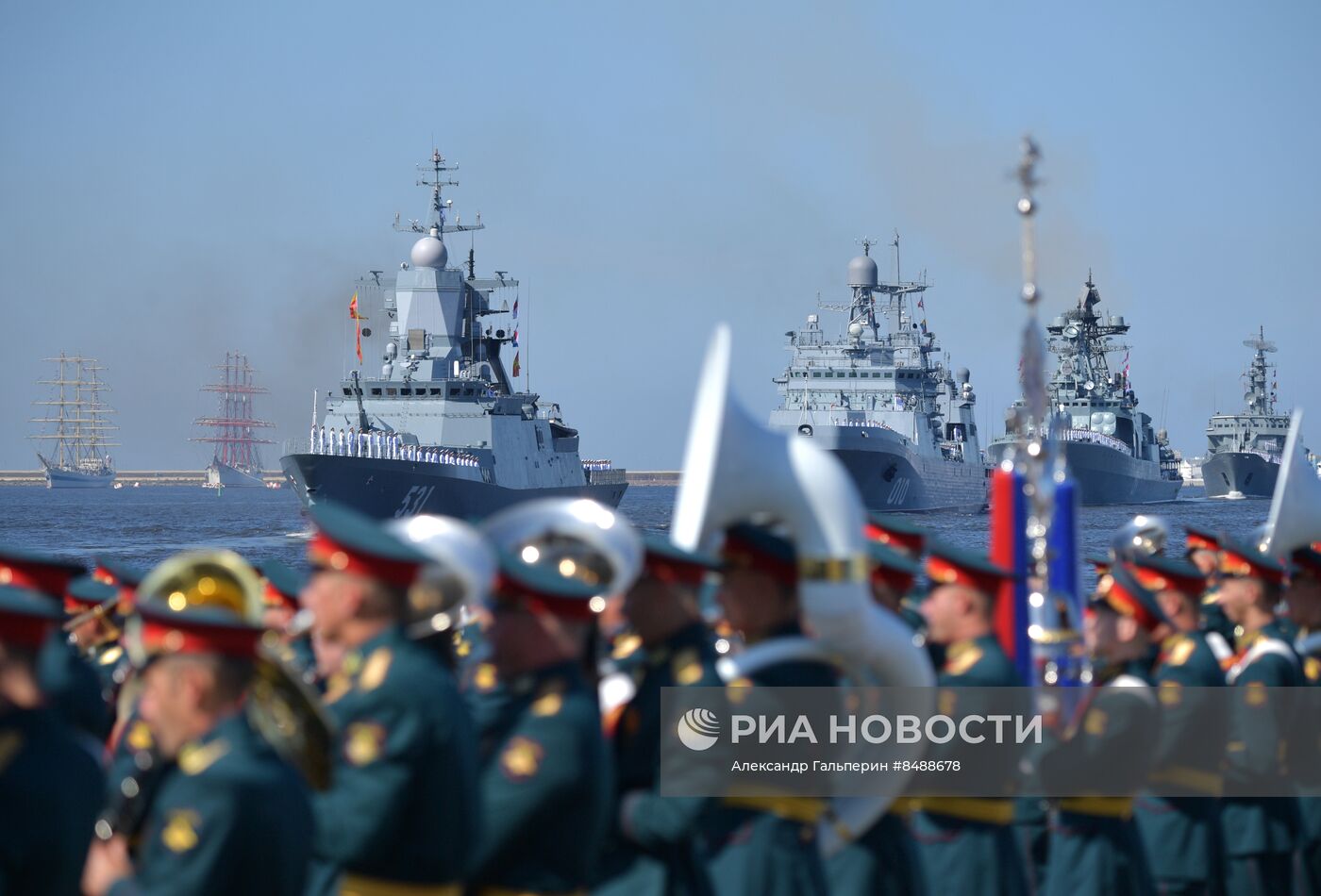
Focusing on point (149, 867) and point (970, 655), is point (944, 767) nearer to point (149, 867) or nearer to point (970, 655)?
point (970, 655)

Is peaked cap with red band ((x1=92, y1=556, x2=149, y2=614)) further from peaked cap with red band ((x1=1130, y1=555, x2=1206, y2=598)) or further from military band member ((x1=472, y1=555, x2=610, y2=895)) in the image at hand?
peaked cap with red band ((x1=1130, y1=555, x2=1206, y2=598))

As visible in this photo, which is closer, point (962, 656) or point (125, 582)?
point (962, 656)

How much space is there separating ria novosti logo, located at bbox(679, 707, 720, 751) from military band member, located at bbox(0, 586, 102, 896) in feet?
5.19

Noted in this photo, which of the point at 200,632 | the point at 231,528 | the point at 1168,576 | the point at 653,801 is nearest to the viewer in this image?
the point at 200,632

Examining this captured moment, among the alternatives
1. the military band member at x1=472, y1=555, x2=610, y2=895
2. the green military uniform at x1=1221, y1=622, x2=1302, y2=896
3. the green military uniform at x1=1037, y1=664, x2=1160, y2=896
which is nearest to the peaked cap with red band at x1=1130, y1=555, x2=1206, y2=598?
the green military uniform at x1=1221, y1=622, x2=1302, y2=896

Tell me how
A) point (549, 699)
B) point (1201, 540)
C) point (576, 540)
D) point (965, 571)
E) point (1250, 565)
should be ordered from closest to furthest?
1. point (549, 699)
2. point (576, 540)
3. point (965, 571)
4. point (1250, 565)
5. point (1201, 540)

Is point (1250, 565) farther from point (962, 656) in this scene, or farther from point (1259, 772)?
point (962, 656)

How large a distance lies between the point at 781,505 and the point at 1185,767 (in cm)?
257

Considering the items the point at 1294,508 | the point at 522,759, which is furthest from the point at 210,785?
the point at 1294,508

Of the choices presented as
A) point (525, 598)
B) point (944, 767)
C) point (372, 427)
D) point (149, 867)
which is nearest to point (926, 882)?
point (944, 767)

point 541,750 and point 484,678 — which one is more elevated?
point 484,678

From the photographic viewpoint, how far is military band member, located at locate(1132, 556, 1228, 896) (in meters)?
6.29

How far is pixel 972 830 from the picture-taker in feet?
18.8

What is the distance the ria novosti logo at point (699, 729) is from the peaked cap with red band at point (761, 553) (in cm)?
44
